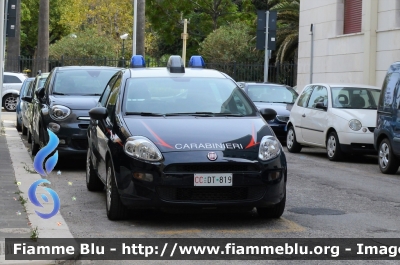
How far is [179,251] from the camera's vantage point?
24.1ft

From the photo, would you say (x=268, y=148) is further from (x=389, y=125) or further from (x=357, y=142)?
(x=357, y=142)

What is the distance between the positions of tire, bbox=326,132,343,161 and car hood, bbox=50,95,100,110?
5.15 m

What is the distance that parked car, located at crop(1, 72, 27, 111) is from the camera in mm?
35750

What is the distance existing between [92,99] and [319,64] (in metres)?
17.0

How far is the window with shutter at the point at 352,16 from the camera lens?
27.3 metres

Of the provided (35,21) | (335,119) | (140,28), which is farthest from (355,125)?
(35,21)

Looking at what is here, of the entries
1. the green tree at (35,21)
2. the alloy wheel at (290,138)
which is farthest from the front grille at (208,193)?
the green tree at (35,21)

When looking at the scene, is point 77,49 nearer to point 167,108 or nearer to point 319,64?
point 319,64

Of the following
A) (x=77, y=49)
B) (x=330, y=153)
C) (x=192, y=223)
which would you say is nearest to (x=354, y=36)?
(x=330, y=153)

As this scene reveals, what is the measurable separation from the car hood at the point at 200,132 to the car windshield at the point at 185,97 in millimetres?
261

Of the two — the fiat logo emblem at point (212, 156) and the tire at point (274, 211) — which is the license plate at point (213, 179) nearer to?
→ the fiat logo emblem at point (212, 156)

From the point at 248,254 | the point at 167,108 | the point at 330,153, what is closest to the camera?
the point at 248,254

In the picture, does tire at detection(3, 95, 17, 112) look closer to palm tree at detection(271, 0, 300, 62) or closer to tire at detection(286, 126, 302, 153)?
palm tree at detection(271, 0, 300, 62)

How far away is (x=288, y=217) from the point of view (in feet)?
30.4
